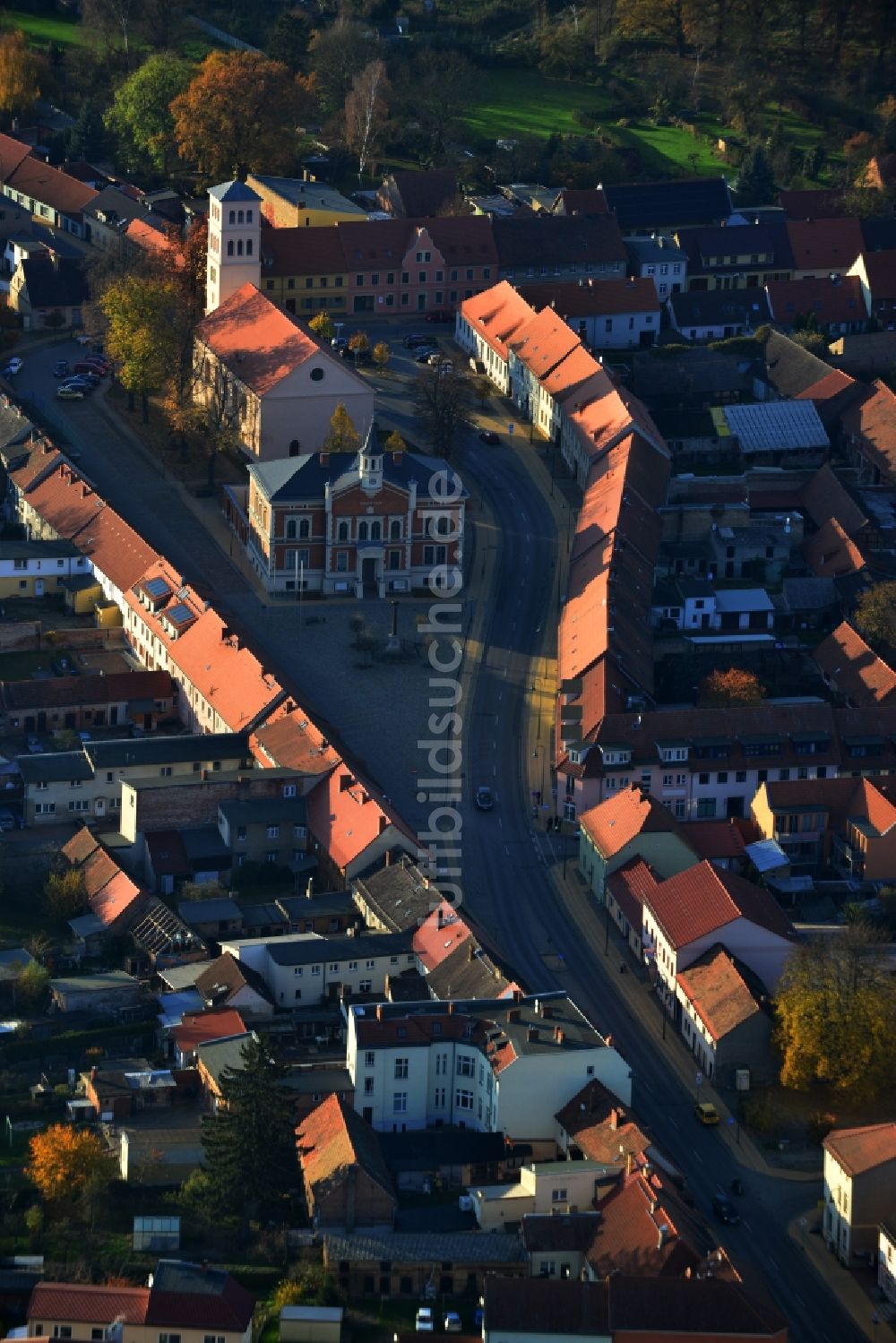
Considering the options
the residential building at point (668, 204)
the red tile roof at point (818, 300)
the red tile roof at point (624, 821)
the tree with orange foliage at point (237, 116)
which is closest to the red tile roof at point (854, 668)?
the red tile roof at point (624, 821)

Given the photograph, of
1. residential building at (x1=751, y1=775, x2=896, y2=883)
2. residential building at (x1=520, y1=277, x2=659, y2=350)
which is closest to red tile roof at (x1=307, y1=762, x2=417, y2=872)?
residential building at (x1=751, y1=775, x2=896, y2=883)

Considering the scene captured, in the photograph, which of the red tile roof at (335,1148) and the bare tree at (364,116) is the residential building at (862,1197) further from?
the bare tree at (364,116)

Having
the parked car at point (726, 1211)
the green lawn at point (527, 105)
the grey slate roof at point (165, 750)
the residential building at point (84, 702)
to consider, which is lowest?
the residential building at point (84, 702)

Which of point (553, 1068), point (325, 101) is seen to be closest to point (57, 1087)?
point (553, 1068)

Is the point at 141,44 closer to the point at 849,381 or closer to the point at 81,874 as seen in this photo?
the point at 849,381

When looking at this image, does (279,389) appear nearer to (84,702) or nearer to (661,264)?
(84,702)
